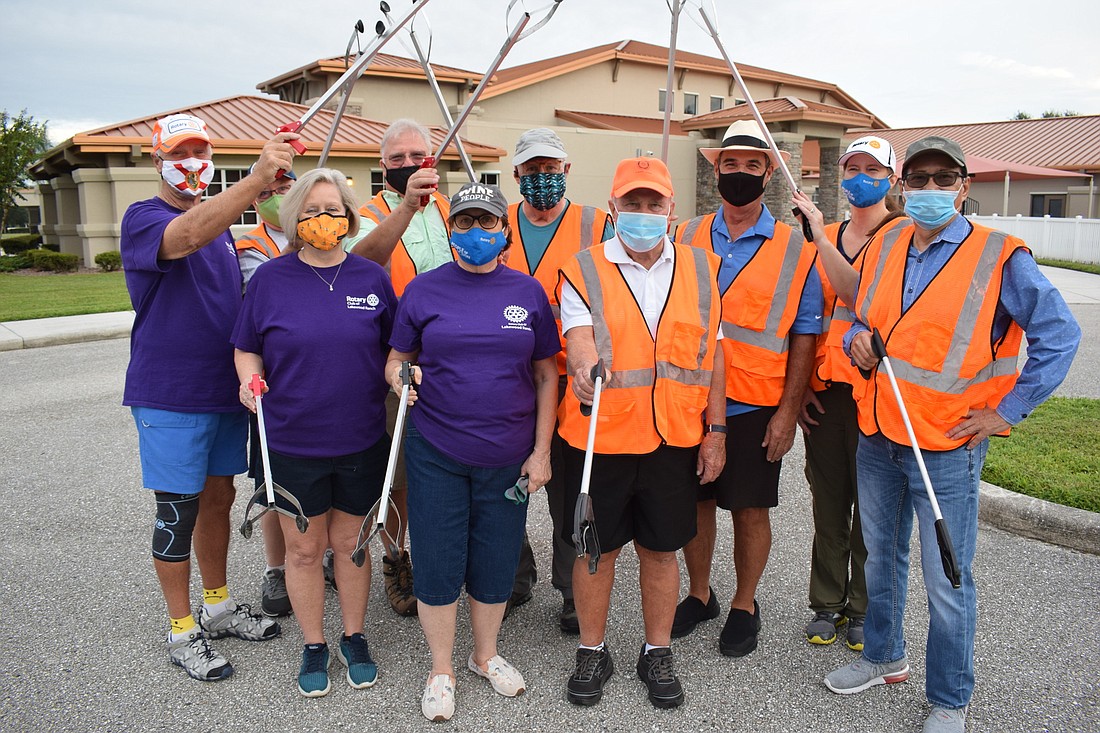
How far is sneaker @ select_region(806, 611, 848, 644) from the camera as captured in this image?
3785 mm

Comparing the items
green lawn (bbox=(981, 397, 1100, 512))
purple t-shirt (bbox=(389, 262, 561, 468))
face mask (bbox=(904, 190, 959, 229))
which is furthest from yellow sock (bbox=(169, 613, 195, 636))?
green lawn (bbox=(981, 397, 1100, 512))

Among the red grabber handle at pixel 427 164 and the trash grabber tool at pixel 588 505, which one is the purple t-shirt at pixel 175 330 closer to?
the red grabber handle at pixel 427 164

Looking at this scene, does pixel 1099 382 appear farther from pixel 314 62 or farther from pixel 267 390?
pixel 314 62

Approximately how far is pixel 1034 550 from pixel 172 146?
5.00 meters

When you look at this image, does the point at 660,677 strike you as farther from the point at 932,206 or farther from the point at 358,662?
the point at 932,206

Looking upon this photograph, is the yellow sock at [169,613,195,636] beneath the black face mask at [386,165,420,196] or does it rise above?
beneath

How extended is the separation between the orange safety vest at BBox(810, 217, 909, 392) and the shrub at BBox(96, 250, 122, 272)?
19.7 meters

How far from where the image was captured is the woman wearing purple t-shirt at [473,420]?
3.27 metres

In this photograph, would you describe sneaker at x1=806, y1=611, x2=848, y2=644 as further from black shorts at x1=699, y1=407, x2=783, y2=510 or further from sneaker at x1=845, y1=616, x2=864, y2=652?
black shorts at x1=699, y1=407, x2=783, y2=510

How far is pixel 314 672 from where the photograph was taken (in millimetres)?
3453

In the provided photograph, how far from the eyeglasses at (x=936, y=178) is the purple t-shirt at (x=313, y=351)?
2.19m

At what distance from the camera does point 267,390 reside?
3.35 meters

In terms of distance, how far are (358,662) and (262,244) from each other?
2.07 m

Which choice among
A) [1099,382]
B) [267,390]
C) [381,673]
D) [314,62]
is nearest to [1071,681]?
[381,673]
